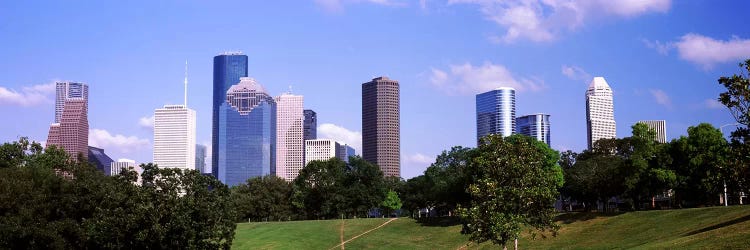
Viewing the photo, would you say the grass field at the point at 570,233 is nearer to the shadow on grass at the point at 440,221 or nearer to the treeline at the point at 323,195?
the shadow on grass at the point at 440,221

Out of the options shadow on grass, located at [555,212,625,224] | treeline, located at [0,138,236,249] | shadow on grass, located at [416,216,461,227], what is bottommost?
shadow on grass, located at [416,216,461,227]

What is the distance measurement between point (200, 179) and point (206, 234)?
4982 millimetres

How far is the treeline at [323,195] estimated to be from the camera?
16412 centimetres

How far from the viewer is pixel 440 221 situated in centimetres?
11681

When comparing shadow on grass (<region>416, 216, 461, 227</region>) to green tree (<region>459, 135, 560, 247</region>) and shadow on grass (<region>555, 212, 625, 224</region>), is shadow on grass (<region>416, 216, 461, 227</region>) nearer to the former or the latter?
shadow on grass (<region>555, 212, 625, 224</region>)

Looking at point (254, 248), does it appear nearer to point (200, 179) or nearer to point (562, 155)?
point (200, 179)

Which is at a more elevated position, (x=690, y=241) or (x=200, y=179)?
(x=200, y=179)

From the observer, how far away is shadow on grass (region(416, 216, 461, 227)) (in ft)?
369

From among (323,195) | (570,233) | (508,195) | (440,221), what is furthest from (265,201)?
(508,195)

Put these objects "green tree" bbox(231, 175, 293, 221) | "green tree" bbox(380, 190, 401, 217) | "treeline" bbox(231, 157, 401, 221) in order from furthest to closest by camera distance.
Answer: "green tree" bbox(380, 190, 401, 217) → "green tree" bbox(231, 175, 293, 221) → "treeline" bbox(231, 157, 401, 221)

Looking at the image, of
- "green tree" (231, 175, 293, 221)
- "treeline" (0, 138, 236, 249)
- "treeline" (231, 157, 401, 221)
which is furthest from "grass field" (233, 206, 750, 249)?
"treeline" (0, 138, 236, 249)

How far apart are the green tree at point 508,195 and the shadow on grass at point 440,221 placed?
177 feet

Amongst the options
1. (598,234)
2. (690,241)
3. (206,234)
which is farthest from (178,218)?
(598,234)

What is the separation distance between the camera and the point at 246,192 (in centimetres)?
18038
